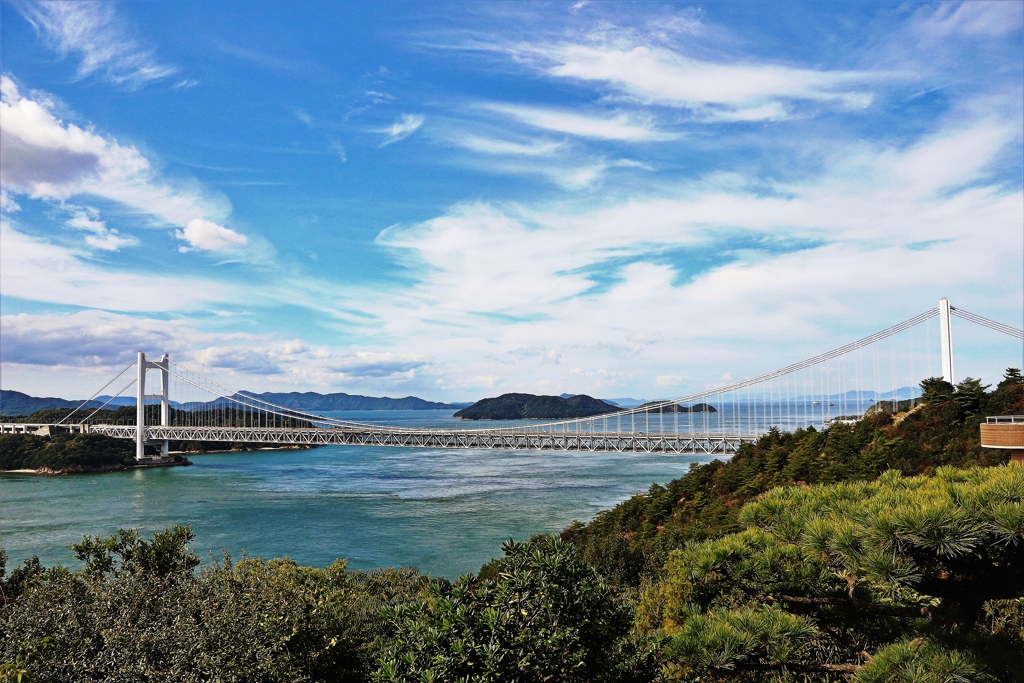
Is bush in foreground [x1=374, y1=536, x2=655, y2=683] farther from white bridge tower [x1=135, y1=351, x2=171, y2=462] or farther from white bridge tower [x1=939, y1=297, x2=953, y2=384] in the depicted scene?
white bridge tower [x1=135, y1=351, x2=171, y2=462]

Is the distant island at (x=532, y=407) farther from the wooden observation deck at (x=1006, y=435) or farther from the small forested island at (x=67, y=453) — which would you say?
the wooden observation deck at (x=1006, y=435)

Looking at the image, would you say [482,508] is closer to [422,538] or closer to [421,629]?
[422,538]

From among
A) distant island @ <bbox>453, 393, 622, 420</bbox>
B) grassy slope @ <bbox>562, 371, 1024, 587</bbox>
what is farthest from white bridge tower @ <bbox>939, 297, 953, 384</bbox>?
distant island @ <bbox>453, 393, 622, 420</bbox>

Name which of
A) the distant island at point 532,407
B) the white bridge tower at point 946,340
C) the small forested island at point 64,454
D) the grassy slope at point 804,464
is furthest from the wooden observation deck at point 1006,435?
the distant island at point 532,407

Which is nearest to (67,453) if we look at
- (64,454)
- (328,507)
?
(64,454)

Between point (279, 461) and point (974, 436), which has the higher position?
point (974, 436)

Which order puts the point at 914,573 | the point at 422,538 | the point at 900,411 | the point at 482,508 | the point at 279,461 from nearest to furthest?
the point at 914,573
the point at 900,411
the point at 422,538
the point at 482,508
the point at 279,461

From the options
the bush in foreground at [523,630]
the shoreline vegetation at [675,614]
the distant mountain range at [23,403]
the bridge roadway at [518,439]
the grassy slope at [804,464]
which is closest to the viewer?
the shoreline vegetation at [675,614]

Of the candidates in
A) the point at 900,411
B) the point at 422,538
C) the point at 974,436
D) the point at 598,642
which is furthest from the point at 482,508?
the point at 598,642
